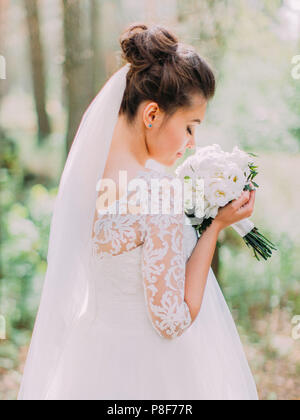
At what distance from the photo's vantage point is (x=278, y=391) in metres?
2.96

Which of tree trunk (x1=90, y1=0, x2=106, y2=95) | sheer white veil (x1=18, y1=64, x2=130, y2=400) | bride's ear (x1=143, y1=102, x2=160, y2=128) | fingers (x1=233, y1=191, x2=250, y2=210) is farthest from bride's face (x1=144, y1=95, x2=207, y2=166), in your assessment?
tree trunk (x1=90, y1=0, x2=106, y2=95)

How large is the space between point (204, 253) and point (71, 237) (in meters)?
0.42

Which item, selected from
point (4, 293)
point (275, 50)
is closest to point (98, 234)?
point (275, 50)

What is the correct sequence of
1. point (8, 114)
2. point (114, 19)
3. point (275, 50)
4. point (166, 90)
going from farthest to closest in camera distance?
point (8, 114) → point (114, 19) → point (275, 50) → point (166, 90)

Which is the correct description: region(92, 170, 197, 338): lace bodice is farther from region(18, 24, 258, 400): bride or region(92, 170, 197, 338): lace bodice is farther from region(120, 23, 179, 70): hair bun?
region(120, 23, 179, 70): hair bun

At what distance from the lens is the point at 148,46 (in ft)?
4.25

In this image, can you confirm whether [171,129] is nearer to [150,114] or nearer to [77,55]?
[150,114]

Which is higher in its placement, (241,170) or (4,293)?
(241,170)

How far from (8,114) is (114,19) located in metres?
1.06

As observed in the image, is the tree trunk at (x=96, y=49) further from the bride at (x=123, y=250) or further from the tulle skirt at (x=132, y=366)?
the tulle skirt at (x=132, y=366)

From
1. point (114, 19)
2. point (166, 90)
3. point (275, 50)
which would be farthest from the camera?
point (114, 19)

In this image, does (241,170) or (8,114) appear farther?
(8,114)

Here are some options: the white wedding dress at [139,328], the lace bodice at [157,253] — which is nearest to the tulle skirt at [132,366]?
the white wedding dress at [139,328]

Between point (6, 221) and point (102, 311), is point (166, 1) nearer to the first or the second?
point (6, 221)
